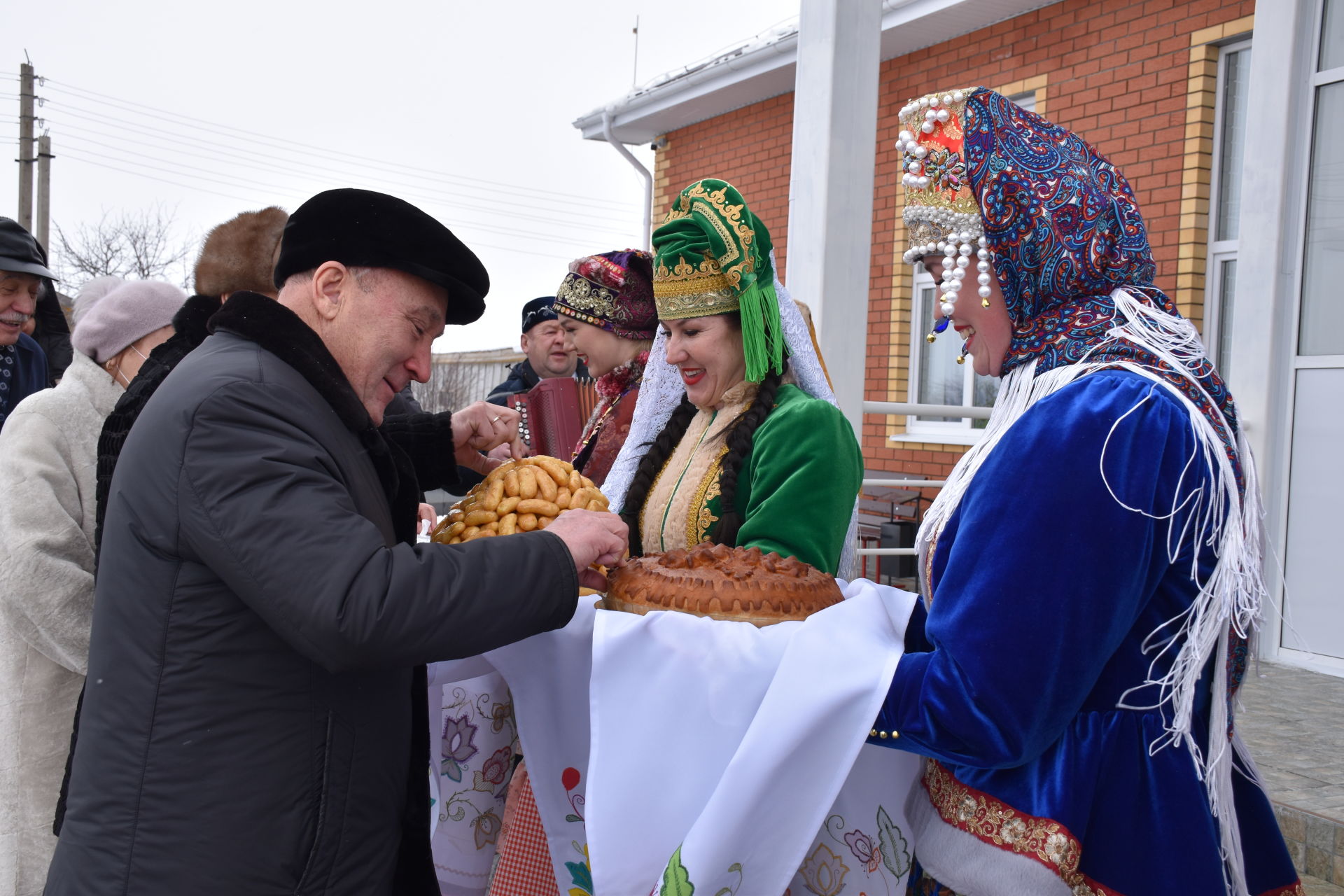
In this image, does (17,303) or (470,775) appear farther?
(17,303)

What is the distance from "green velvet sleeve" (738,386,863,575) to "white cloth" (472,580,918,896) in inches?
19.4

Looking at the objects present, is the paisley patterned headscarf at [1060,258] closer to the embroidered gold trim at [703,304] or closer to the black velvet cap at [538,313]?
the embroidered gold trim at [703,304]

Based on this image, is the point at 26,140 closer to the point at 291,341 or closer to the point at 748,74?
the point at 748,74

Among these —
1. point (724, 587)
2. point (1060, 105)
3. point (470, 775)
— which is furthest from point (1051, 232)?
point (1060, 105)

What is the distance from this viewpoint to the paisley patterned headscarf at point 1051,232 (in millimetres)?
1499

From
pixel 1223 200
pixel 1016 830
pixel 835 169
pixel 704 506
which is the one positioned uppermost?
pixel 1223 200

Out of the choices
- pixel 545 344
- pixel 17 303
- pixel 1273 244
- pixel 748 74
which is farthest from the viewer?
pixel 748 74

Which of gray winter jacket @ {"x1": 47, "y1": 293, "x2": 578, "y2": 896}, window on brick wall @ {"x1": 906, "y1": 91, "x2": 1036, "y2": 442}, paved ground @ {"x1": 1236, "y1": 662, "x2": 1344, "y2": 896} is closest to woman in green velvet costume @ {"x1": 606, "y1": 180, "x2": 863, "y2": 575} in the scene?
gray winter jacket @ {"x1": 47, "y1": 293, "x2": 578, "y2": 896}

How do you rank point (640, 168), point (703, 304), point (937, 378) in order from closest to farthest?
point (703, 304)
point (937, 378)
point (640, 168)

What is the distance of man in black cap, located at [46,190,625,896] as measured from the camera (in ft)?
4.41

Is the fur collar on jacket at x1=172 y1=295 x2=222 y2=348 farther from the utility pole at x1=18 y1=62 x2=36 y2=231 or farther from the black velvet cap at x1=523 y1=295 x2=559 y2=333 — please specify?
the utility pole at x1=18 y1=62 x2=36 y2=231

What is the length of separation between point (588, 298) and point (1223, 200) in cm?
505

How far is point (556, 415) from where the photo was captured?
3.68m

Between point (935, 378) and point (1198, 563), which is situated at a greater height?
point (935, 378)
